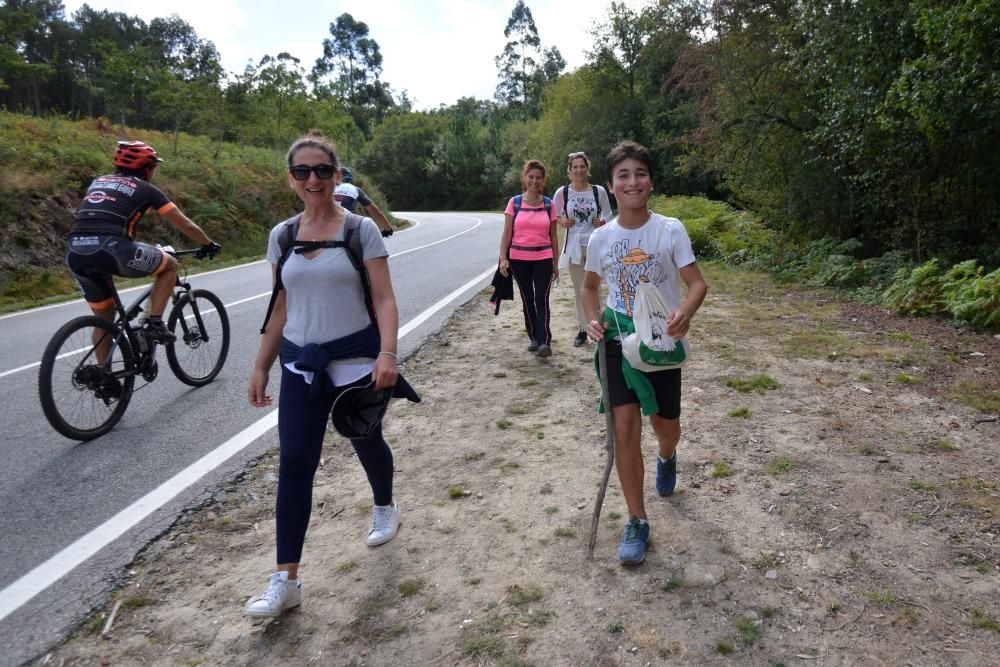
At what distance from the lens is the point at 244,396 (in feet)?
19.3

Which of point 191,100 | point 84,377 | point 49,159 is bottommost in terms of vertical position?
point 84,377

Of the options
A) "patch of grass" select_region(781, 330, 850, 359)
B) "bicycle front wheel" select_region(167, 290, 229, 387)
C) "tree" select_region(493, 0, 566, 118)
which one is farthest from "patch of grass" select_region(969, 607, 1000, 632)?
"tree" select_region(493, 0, 566, 118)

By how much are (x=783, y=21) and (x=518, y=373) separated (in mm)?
10164

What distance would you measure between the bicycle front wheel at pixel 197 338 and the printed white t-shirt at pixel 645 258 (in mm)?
4194

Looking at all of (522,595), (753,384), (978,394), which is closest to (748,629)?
(522,595)

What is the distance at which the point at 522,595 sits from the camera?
2.90 meters

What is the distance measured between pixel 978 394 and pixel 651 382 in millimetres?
3467

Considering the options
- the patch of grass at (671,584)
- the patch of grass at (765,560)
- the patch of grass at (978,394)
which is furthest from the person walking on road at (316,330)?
the patch of grass at (978,394)

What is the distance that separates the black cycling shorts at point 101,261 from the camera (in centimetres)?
513

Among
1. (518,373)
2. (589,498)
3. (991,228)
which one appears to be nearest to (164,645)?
(589,498)

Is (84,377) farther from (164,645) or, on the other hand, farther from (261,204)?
(261,204)

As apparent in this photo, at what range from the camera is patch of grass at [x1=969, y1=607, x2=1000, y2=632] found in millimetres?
2557

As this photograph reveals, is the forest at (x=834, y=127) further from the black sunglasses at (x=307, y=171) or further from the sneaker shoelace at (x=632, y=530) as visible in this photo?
the black sunglasses at (x=307, y=171)

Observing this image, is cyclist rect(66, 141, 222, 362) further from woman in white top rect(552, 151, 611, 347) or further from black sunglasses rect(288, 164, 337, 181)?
woman in white top rect(552, 151, 611, 347)
